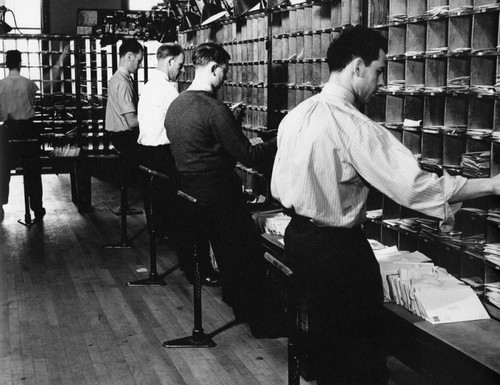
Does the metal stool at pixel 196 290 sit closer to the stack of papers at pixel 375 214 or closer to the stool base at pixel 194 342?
the stool base at pixel 194 342

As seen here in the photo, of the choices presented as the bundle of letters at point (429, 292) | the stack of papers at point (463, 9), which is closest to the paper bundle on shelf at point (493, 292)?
the bundle of letters at point (429, 292)

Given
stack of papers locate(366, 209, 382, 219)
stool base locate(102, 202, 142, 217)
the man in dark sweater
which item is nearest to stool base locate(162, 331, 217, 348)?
the man in dark sweater

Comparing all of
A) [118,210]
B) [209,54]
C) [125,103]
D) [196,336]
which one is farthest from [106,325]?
[118,210]

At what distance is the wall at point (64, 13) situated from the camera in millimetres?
12312

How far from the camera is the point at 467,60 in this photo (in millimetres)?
3213

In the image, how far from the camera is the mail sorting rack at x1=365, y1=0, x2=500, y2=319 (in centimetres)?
306

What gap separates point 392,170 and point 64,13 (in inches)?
435

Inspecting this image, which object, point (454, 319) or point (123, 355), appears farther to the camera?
point (123, 355)

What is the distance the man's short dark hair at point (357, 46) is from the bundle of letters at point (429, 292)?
3.40ft

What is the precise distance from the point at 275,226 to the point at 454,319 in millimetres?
1576

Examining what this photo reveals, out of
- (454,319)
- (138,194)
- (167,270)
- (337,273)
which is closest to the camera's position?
(337,273)

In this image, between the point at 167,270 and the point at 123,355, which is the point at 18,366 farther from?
the point at 167,270

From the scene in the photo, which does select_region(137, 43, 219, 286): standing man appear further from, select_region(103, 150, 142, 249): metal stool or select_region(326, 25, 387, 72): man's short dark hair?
select_region(326, 25, 387, 72): man's short dark hair

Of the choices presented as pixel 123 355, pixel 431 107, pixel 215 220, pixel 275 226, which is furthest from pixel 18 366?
pixel 431 107
